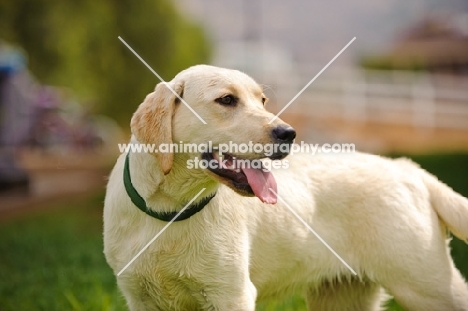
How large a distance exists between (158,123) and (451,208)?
223 cm

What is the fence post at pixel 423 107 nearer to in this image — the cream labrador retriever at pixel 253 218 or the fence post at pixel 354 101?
the fence post at pixel 354 101

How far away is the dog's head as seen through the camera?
4.54m

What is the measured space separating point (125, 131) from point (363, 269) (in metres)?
30.0

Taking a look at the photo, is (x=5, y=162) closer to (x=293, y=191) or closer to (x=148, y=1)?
(x=148, y=1)

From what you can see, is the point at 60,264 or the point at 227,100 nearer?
the point at 227,100

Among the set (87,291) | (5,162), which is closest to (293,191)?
(87,291)

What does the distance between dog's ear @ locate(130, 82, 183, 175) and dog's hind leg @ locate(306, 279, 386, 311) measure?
1794 mm

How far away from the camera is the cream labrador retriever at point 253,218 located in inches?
185

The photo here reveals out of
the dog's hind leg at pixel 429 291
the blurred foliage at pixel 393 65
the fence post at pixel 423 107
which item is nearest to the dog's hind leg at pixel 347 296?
the dog's hind leg at pixel 429 291

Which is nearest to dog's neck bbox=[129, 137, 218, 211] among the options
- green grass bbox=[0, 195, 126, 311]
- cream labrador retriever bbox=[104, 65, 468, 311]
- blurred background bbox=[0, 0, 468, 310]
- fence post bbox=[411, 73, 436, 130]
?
cream labrador retriever bbox=[104, 65, 468, 311]

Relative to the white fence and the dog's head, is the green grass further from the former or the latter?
the white fence

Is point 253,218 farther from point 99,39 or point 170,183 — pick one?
point 99,39

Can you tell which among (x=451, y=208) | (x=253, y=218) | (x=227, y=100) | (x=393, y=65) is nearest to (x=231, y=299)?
(x=253, y=218)

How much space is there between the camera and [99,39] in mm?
21391
